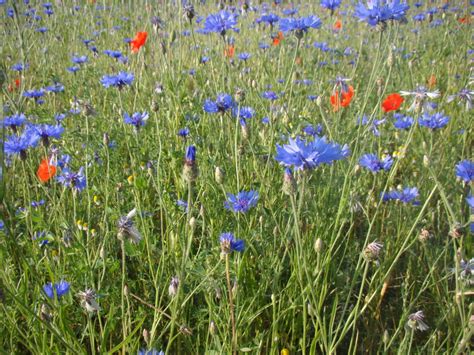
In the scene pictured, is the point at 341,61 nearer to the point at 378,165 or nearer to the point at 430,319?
the point at 378,165

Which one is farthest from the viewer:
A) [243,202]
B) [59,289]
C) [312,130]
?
[312,130]

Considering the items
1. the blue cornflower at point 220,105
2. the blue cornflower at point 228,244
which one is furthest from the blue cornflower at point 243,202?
the blue cornflower at point 220,105

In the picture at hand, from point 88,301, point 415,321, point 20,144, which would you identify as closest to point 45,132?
point 20,144

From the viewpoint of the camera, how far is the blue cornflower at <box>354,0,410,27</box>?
1.33 m

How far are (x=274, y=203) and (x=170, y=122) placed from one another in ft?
2.34

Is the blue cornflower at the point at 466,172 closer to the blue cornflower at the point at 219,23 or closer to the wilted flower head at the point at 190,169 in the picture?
the wilted flower head at the point at 190,169

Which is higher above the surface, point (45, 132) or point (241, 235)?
point (45, 132)

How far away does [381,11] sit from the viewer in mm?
1336

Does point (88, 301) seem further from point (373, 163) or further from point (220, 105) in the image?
point (373, 163)

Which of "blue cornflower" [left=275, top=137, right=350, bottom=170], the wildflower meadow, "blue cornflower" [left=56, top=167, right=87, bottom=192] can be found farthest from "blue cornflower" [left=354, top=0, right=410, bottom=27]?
"blue cornflower" [left=56, top=167, right=87, bottom=192]

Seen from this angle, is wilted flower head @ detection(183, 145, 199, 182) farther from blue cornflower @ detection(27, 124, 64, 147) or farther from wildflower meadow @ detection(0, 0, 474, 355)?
blue cornflower @ detection(27, 124, 64, 147)

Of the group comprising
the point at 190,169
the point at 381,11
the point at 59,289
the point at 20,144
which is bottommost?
the point at 59,289

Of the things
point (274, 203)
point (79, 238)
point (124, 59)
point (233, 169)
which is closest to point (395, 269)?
point (274, 203)

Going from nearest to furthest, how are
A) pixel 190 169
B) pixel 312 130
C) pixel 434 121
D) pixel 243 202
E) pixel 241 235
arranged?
pixel 190 169 < pixel 243 202 < pixel 241 235 < pixel 434 121 < pixel 312 130
